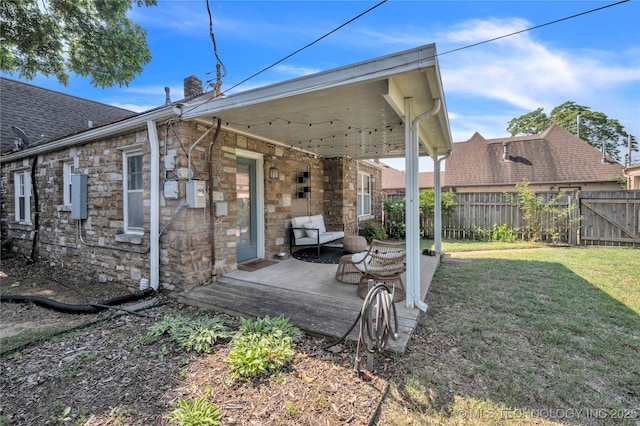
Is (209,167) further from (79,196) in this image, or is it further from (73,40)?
(73,40)

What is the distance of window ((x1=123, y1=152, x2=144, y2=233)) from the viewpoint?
4.87 m

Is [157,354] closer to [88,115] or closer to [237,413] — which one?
[237,413]

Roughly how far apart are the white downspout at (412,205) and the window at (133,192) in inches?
168

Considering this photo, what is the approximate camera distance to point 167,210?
4289 mm

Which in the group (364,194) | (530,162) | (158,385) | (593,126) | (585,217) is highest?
(593,126)

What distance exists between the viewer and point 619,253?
712cm

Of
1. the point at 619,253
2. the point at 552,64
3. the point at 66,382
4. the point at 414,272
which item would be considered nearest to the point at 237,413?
the point at 66,382

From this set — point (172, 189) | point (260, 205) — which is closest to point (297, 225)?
point (260, 205)

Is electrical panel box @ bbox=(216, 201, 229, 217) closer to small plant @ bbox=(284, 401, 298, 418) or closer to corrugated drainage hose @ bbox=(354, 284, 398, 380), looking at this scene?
corrugated drainage hose @ bbox=(354, 284, 398, 380)

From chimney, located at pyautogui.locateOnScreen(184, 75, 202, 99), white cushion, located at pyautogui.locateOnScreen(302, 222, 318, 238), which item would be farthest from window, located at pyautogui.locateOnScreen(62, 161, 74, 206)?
white cushion, located at pyautogui.locateOnScreen(302, 222, 318, 238)

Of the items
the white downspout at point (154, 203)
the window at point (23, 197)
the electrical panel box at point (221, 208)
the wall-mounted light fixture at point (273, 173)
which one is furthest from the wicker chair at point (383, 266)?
the window at point (23, 197)

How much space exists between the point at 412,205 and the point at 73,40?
8028 mm

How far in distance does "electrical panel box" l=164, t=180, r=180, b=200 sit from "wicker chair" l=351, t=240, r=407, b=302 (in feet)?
8.77

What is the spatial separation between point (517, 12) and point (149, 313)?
5.72 m
